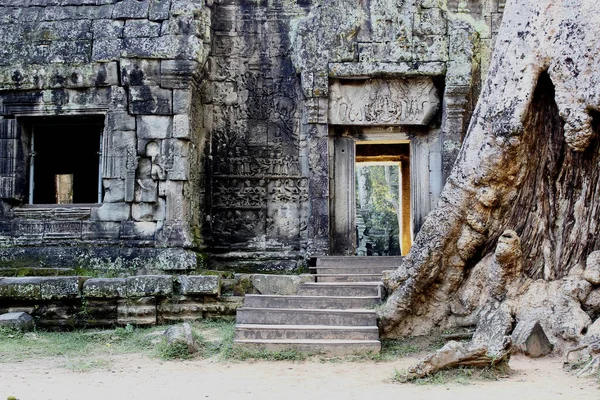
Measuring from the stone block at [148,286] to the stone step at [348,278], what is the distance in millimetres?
1617

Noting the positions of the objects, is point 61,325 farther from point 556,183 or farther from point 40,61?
point 556,183

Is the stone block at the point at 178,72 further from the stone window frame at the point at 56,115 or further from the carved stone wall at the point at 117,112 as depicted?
the stone window frame at the point at 56,115

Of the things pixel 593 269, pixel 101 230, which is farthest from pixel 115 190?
pixel 593 269

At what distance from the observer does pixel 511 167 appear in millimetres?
5684

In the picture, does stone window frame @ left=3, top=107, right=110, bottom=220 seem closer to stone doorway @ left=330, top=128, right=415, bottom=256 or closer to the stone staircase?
the stone staircase

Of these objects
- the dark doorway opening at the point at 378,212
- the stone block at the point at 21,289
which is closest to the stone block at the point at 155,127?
the stone block at the point at 21,289

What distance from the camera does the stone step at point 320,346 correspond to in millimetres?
5766

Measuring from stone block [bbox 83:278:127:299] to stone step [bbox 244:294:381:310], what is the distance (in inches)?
54.7

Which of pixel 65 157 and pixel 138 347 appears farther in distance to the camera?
pixel 65 157

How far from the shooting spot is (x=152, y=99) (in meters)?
8.05

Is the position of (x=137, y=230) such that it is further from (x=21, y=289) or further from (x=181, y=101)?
(x=181, y=101)

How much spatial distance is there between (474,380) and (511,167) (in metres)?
1.96

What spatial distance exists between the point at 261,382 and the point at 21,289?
3.45m

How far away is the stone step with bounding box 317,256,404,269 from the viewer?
7.87m
